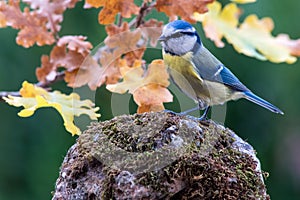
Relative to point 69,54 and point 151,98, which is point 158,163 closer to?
point 151,98

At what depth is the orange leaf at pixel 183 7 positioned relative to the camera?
106cm

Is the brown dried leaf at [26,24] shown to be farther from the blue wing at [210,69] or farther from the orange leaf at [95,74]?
the blue wing at [210,69]

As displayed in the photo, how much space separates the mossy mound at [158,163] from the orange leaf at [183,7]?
11.8 inches

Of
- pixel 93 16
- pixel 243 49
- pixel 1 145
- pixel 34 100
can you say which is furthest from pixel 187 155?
pixel 1 145

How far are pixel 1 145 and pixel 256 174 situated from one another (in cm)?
143

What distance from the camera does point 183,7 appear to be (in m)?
1.06

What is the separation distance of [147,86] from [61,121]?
1.08 metres

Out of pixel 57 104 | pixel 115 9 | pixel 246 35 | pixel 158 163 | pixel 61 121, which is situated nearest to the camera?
pixel 158 163

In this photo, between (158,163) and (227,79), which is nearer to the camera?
(158,163)

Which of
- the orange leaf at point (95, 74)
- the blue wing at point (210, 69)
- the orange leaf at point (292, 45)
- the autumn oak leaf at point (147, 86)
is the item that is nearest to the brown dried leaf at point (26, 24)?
the orange leaf at point (95, 74)

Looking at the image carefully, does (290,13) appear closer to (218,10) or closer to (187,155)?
(218,10)

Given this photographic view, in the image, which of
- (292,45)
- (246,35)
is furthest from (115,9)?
(292,45)

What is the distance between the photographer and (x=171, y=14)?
1.07 metres

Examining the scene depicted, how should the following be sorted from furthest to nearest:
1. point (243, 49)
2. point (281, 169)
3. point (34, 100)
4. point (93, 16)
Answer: point (281, 169) < point (93, 16) < point (243, 49) < point (34, 100)
